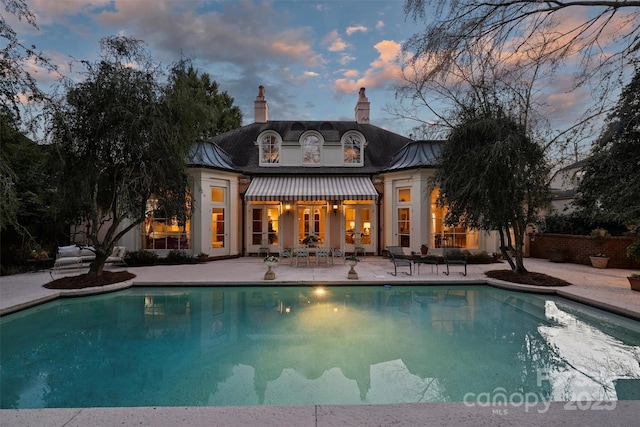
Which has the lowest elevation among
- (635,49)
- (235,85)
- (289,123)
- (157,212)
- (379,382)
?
(379,382)

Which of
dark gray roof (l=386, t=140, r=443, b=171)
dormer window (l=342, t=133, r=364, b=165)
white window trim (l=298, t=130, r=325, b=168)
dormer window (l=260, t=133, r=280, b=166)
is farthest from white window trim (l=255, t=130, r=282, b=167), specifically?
dark gray roof (l=386, t=140, r=443, b=171)

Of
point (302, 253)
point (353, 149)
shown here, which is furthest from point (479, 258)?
point (353, 149)

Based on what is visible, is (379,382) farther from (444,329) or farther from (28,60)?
(28,60)

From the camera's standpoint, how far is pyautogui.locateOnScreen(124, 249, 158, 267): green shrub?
13891 mm

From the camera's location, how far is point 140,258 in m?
13.9

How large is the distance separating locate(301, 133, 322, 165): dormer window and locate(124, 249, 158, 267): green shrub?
377 inches

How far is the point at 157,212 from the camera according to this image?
1046 cm

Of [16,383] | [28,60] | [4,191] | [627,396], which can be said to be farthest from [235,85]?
[627,396]

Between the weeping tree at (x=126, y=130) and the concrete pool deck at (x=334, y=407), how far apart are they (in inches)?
105

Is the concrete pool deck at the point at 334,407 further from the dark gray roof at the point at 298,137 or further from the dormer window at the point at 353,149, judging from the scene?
the dormer window at the point at 353,149

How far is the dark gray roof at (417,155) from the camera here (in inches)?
608

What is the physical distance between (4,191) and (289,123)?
1644cm

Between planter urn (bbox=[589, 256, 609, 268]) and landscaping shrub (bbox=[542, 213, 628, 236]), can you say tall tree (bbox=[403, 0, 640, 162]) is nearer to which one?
planter urn (bbox=[589, 256, 609, 268])

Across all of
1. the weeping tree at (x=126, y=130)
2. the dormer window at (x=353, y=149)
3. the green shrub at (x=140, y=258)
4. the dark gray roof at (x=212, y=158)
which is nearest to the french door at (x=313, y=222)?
the dormer window at (x=353, y=149)
